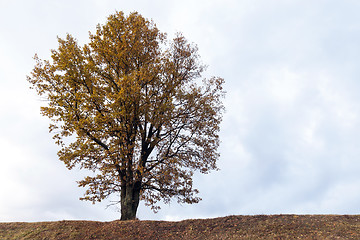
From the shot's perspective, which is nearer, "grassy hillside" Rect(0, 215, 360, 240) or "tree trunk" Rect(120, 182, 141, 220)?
"grassy hillside" Rect(0, 215, 360, 240)

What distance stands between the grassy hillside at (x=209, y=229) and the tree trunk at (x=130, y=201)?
53.6 inches

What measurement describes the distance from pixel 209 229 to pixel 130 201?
6038mm

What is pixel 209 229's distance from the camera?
15867 mm

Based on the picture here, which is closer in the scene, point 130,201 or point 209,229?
point 209,229

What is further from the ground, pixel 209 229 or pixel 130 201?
pixel 130 201

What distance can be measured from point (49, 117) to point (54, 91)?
189 cm

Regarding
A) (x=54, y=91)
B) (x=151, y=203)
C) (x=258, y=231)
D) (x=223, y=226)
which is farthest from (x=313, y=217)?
(x=54, y=91)

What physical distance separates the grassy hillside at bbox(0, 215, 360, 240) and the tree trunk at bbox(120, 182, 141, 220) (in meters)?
1.36

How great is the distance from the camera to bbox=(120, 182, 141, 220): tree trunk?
19.3 metres

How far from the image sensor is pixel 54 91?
20.0m

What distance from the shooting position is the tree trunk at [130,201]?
19.3 metres

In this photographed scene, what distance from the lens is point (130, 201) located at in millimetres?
19422

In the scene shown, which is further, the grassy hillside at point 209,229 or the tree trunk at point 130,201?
the tree trunk at point 130,201

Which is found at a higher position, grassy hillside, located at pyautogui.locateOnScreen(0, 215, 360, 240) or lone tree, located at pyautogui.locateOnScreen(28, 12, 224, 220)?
lone tree, located at pyautogui.locateOnScreen(28, 12, 224, 220)
